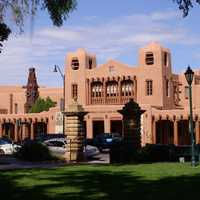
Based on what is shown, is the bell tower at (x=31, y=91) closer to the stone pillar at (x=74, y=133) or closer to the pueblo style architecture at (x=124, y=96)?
the pueblo style architecture at (x=124, y=96)

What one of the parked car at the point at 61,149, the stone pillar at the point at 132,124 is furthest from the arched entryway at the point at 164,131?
the stone pillar at the point at 132,124

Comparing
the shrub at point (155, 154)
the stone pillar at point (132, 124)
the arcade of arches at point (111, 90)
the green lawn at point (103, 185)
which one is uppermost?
the arcade of arches at point (111, 90)

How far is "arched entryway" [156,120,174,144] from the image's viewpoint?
7719cm

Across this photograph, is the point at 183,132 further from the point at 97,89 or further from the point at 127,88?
the point at 97,89

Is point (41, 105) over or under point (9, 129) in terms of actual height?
over

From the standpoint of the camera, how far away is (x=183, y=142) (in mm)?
76125

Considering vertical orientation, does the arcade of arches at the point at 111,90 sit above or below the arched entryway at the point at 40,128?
above

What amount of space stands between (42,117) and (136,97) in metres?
13.6

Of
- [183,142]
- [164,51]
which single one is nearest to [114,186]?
[183,142]

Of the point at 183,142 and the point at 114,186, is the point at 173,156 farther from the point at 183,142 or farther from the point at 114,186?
the point at 183,142

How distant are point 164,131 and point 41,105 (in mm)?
25626

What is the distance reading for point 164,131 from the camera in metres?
78.1

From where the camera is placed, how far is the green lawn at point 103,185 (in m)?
13.6

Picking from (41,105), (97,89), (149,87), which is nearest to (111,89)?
(97,89)
